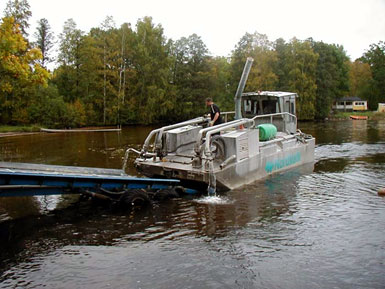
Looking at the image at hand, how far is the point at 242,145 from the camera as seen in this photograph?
426 inches

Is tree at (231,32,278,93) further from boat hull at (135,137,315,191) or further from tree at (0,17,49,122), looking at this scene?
boat hull at (135,137,315,191)

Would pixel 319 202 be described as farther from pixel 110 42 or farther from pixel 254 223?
pixel 110 42

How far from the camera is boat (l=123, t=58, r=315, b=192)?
10.2 metres

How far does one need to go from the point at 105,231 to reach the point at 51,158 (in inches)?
450

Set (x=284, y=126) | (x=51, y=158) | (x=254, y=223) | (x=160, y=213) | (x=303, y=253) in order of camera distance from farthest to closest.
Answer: (x=51, y=158) < (x=284, y=126) < (x=160, y=213) < (x=254, y=223) < (x=303, y=253)

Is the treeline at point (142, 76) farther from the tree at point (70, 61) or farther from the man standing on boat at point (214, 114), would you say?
the man standing on boat at point (214, 114)

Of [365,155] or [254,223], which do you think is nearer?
[254,223]

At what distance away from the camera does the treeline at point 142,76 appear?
43.1 meters

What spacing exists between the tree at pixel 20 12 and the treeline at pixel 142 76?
0.11 meters

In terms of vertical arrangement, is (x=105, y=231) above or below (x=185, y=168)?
below

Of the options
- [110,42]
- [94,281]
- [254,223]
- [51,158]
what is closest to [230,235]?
[254,223]

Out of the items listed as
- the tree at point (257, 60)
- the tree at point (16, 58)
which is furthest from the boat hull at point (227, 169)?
the tree at point (257, 60)

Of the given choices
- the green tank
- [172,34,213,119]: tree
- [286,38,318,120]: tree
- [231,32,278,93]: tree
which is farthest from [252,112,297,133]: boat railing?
[286,38,318,120]: tree

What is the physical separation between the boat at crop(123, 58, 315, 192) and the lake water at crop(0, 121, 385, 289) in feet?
1.98
